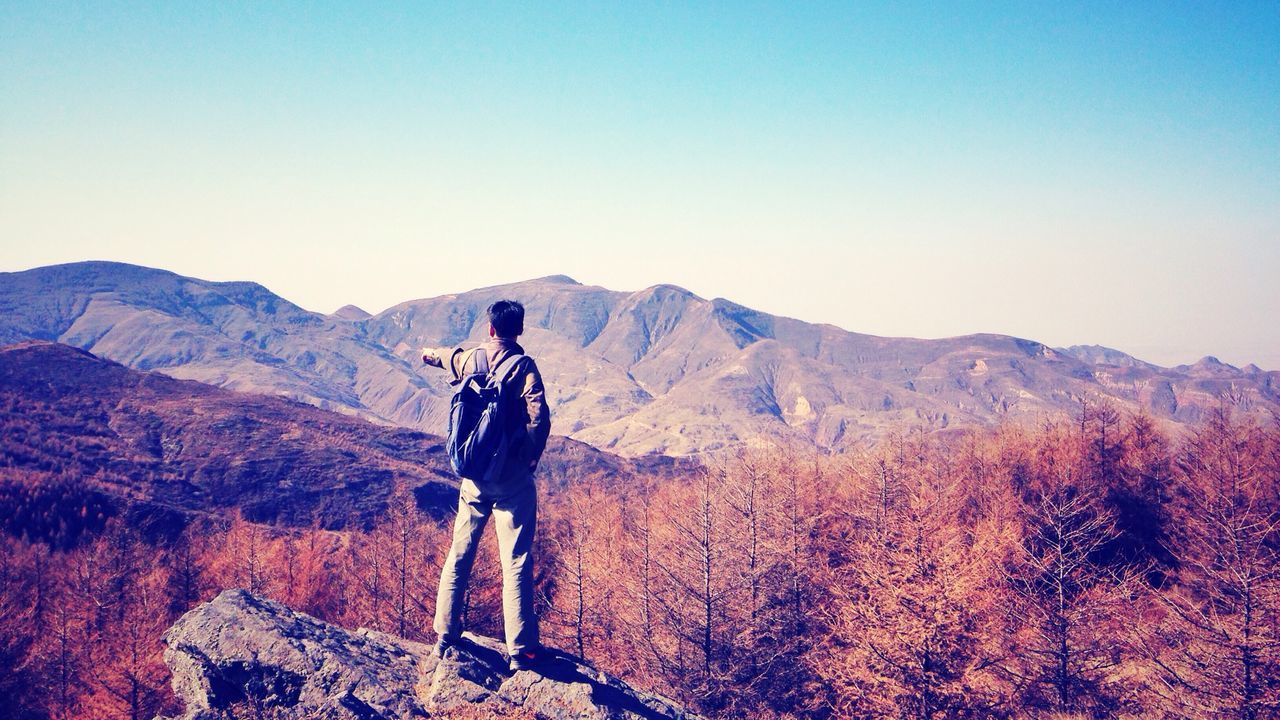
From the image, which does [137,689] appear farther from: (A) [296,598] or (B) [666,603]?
(B) [666,603]

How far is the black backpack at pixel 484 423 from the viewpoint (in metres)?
5.64

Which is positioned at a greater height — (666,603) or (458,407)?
(458,407)

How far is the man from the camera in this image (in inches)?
232

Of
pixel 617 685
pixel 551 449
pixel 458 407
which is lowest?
pixel 551 449

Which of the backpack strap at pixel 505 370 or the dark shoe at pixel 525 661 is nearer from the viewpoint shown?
the backpack strap at pixel 505 370

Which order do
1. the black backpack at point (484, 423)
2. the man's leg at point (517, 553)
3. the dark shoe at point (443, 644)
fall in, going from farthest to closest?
the dark shoe at point (443, 644) < the man's leg at point (517, 553) < the black backpack at point (484, 423)

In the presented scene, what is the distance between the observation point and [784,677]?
2419 centimetres

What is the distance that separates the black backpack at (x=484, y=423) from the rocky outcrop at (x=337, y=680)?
6.75 feet

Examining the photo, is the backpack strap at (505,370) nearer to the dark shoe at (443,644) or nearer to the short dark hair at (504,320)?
the short dark hair at (504,320)

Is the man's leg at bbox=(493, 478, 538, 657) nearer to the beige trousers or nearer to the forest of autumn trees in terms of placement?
the beige trousers

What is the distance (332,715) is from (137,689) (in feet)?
85.0

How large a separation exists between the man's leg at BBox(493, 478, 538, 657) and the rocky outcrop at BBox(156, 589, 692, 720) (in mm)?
556

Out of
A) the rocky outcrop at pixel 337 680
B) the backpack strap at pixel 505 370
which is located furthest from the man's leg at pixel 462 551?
the backpack strap at pixel 505 370

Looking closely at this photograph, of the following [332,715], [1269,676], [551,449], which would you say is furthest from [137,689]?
[551,449]
